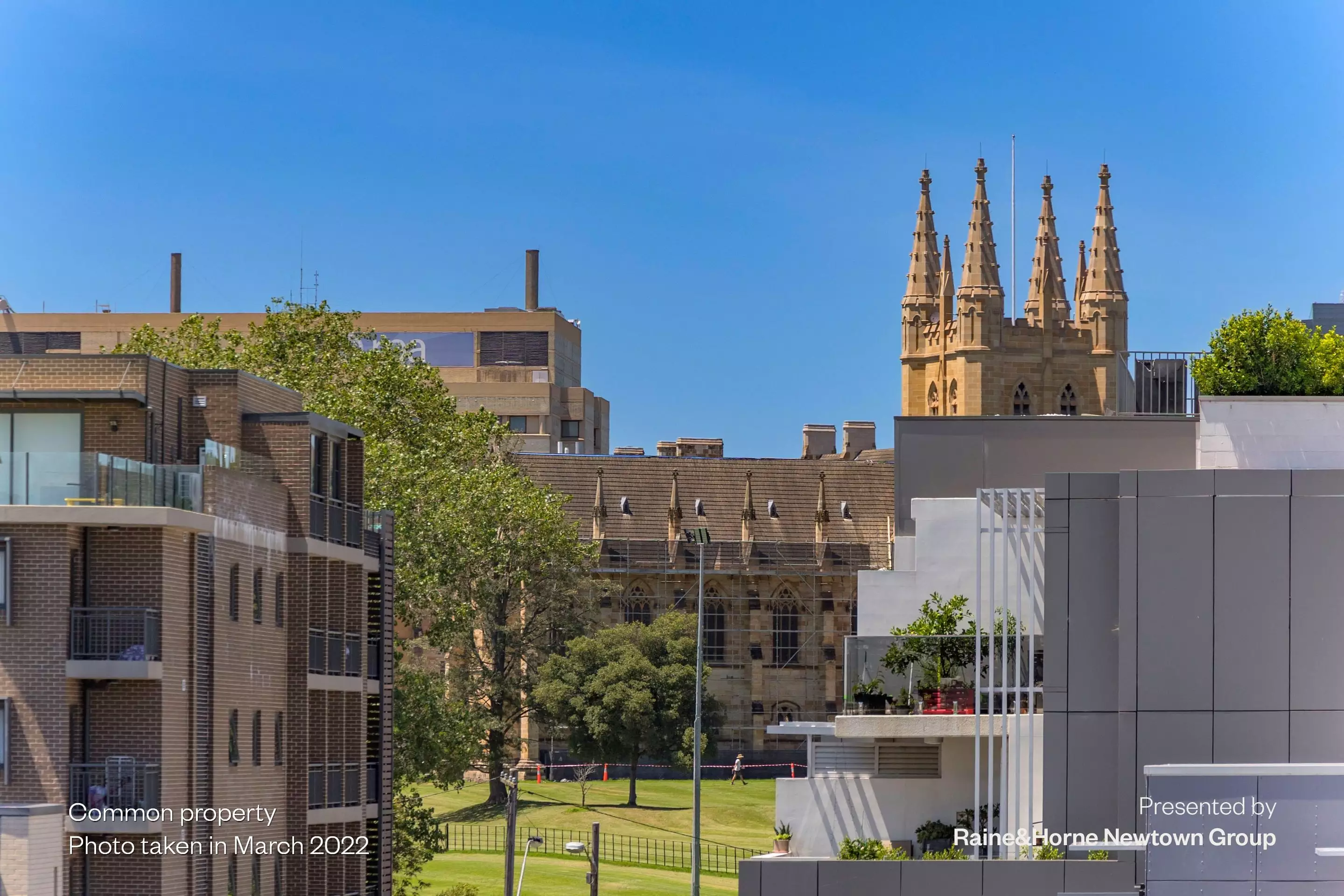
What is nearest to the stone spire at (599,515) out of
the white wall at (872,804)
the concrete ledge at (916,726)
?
the white wall at (872,804)

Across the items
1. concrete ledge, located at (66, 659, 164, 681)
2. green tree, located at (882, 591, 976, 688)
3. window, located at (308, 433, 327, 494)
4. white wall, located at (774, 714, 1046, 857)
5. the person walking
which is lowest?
the person walking

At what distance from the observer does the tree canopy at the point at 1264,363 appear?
56969 mm

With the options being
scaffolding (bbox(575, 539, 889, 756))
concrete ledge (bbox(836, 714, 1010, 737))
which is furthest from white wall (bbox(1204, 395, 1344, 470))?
scaffolding (bbox(575, 539, 889, 756))

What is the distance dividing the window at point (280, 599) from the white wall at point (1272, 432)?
16.9 meters

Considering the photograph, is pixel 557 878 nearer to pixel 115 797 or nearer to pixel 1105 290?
pixel 115 797

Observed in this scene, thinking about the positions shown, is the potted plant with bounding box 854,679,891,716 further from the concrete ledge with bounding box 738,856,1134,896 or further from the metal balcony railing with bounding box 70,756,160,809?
the metal balcony railing with bounding box 70,756,160,809

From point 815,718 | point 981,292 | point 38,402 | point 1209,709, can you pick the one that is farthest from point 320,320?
point 981,292

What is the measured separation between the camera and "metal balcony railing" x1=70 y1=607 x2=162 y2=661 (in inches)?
1532

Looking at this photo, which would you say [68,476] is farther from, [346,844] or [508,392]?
[508,392]

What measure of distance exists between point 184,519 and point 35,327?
147374mm

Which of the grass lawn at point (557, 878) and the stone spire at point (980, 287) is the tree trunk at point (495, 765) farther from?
the stone spire at point (980, 287)

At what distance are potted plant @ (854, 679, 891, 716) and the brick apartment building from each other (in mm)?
10976

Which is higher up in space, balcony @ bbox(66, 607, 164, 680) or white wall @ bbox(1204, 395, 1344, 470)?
white wall @ bbox(1204, 395, 1344, 470)

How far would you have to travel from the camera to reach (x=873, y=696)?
1485 inches
